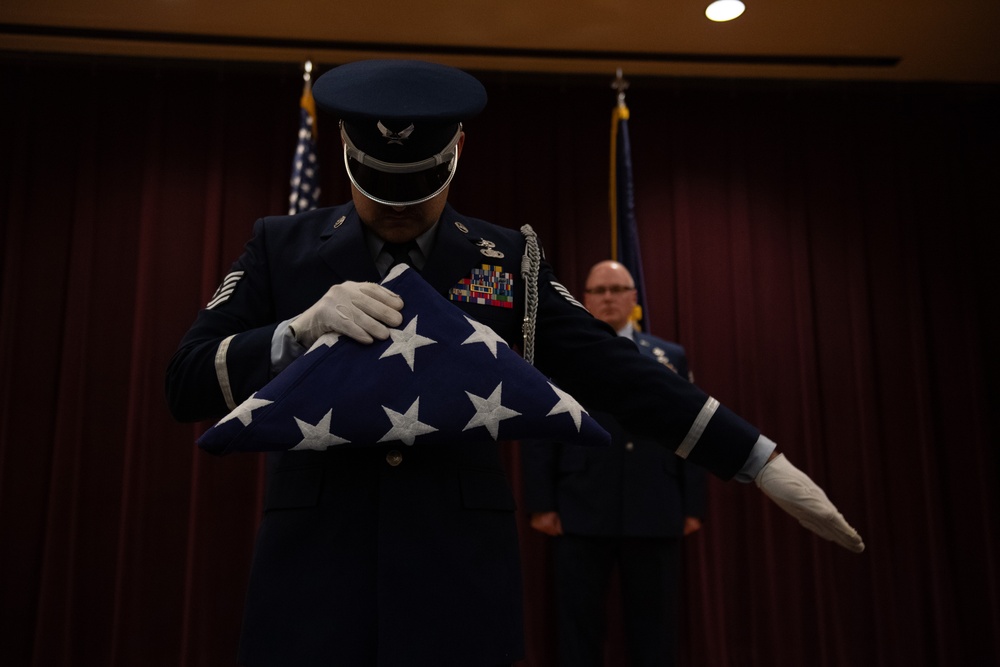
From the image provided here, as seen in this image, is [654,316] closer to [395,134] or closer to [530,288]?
[530,288]

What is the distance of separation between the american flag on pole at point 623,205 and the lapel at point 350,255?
288 centimetres

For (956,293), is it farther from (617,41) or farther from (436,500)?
(436,500)

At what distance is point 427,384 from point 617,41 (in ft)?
11.9

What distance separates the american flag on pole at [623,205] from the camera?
3.90 metres

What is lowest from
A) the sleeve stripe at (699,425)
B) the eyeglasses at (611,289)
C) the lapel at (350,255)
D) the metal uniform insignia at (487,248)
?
the sleeve stripe at (699,425)

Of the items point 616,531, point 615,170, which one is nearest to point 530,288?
point 616,531

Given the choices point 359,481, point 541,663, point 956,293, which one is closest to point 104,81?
point 541,663

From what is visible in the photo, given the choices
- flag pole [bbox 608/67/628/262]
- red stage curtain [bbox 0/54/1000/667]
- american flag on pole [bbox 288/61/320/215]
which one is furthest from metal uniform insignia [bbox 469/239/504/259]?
red stage curtain [bbox 0/54/1000/667]

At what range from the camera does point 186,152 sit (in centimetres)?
428

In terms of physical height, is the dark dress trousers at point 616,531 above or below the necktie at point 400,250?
below

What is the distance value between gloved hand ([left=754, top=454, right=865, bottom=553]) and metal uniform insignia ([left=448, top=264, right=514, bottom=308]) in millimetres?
401

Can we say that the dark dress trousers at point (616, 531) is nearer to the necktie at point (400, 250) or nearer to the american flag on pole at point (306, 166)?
the american flag on pole at point (306, 166)

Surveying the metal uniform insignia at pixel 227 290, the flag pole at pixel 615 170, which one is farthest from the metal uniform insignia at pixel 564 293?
the flag pole at pixel 615 170

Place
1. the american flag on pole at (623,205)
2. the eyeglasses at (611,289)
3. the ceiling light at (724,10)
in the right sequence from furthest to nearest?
the american flag on pole at (623,205), the ceiling light at (724,10), the eyeglasses at (611,289)
